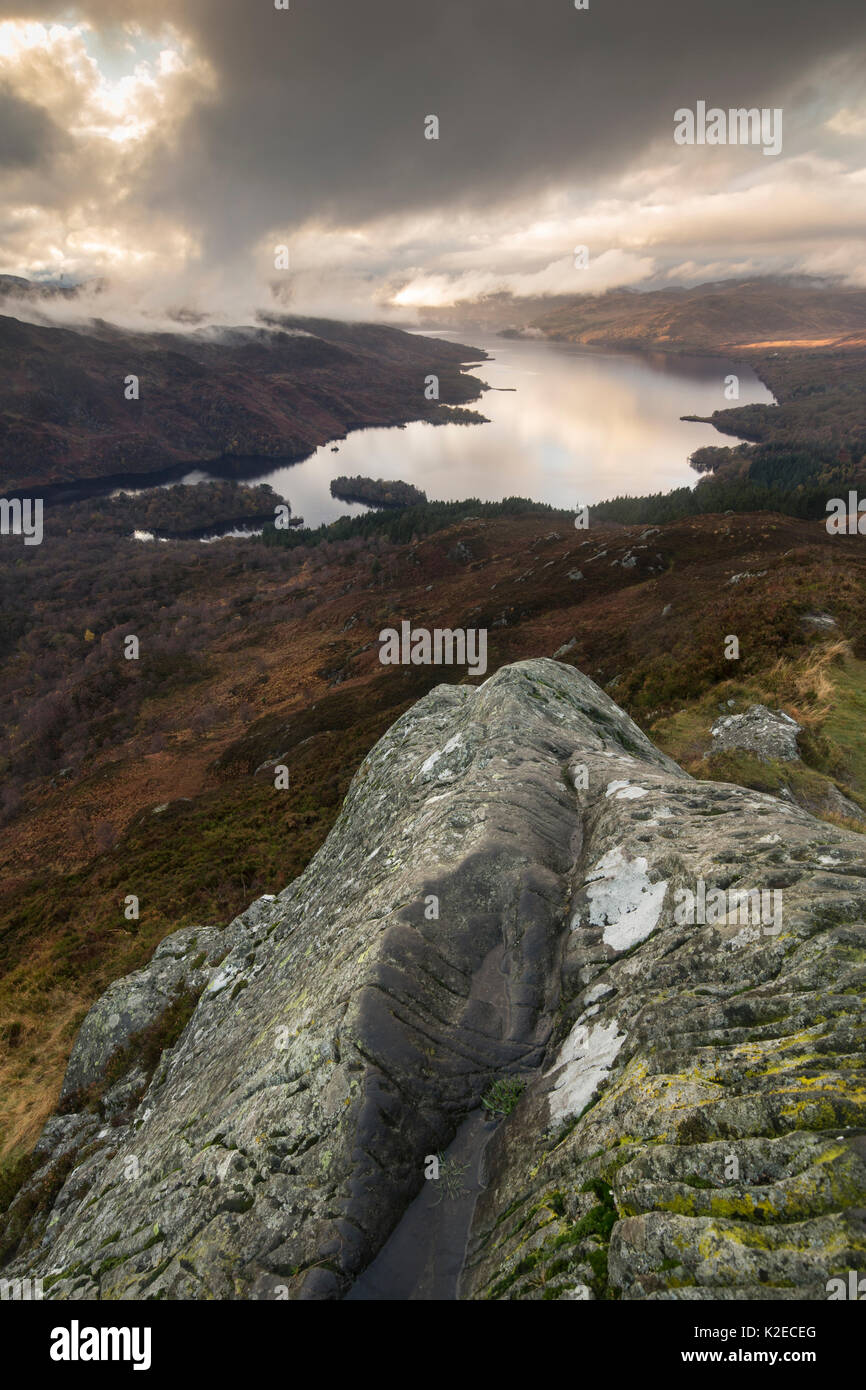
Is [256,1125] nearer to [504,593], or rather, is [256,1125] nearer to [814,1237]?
[814,1237]

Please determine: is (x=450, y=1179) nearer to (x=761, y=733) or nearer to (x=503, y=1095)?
(x=503, y=1095)

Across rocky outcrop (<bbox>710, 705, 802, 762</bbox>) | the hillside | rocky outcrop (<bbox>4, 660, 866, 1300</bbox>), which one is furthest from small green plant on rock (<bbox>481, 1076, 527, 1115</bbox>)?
rocky outcrop (<bbox>710, 705, 802, 762</bbox>)

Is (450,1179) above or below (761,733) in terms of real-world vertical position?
below

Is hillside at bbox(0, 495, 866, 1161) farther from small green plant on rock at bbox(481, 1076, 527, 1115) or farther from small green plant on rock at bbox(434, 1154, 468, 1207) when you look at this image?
small green plant on rock at bbox(434, 1154, 468, 1207)

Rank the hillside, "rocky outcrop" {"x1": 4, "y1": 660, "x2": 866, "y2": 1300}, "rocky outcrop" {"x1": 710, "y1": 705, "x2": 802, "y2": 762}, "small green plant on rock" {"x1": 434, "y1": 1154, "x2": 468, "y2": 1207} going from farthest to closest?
the hillside < "rocky outcrop" {"x1": 710, "y1": 705, "x2": 802, "y2": 762} < "small green plant on rock" {"x1": 434, "y1": 1154, "x2": 468, "y2": 1207} < "rocky outcrop" {"x1": 4, "y1": 660, "x2": 866, "y2": 1300}

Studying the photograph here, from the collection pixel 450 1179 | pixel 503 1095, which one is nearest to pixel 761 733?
pixel 503 1095

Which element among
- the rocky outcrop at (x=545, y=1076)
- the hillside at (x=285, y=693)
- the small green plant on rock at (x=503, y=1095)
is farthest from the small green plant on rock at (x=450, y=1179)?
the hillside at (x=285, y=693)

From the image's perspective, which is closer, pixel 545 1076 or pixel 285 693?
pixel 545 1076

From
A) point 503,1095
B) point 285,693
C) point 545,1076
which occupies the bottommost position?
point 503,1095

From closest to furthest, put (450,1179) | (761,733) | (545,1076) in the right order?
1. (450,1179)
2. (545,1076)
3. (761,733)

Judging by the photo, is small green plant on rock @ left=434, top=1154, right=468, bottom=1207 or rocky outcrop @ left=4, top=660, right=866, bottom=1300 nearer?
rocky outcrop @ left=4, top=660, right=866, bottom=1300

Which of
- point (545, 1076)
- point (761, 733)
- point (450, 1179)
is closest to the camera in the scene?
point (450, 1179)
